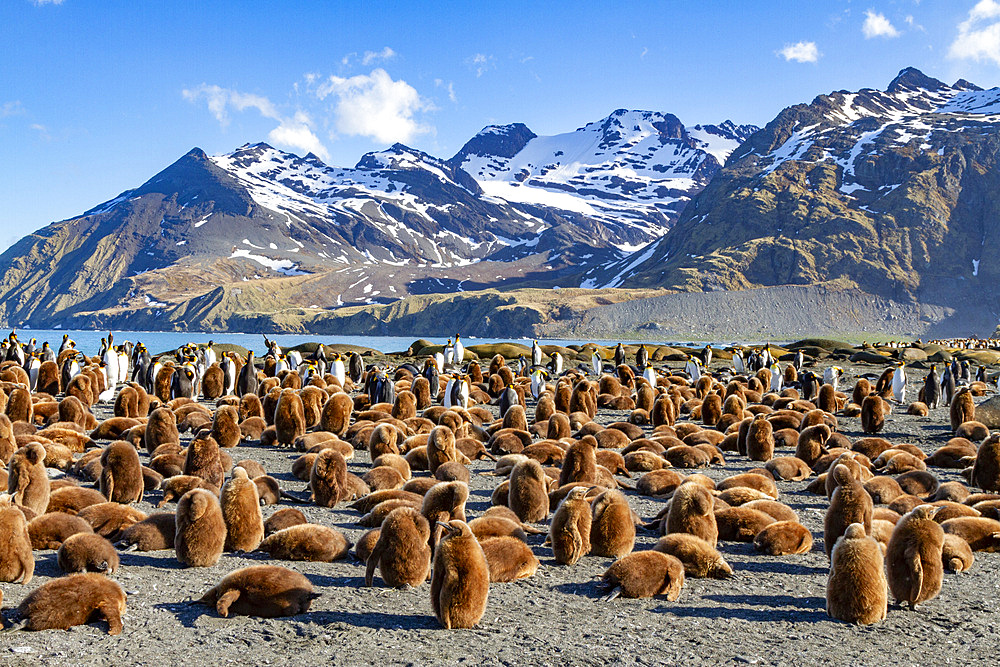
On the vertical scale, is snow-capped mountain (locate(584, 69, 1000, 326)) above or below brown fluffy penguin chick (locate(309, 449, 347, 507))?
above

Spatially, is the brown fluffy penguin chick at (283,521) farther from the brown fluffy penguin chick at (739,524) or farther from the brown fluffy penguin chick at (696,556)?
the brown fluffy penguin chick at (739,524)

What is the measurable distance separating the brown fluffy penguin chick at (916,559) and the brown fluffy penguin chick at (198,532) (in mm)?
4872

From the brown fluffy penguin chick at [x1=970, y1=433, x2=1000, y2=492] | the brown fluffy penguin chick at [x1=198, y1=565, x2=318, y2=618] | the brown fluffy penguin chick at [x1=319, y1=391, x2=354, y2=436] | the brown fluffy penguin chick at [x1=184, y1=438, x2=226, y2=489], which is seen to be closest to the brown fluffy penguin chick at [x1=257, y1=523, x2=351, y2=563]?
the brown fluffy penguin chick at [x1=198, y1=565, x2=318, y2=618]

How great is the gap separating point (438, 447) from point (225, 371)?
12538mm

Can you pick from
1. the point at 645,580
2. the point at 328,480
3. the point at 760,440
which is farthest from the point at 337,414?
the point at 645,580

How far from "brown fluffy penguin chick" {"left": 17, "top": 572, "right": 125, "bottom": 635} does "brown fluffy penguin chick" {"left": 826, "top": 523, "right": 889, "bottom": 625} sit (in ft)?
14.8

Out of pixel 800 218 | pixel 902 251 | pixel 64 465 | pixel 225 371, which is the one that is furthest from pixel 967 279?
pixel 64 465

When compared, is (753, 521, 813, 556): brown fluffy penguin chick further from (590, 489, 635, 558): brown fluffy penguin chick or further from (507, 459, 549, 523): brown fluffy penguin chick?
(507, 459, 549, 523): brown fluffy penguin chick

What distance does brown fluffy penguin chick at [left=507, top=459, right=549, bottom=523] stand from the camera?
7867mm

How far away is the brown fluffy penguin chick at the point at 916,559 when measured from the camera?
563 cm

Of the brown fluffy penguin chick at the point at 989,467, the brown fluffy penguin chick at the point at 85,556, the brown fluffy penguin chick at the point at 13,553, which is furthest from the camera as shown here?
the brown fluffy penguin chick at the point at 989,467

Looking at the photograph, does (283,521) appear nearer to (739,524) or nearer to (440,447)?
(440,447)

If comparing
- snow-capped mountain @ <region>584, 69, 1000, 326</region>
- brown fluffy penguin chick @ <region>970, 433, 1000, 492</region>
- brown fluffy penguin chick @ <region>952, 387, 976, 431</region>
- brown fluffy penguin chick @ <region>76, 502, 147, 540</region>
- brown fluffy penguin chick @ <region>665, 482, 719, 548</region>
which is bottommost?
brown fluffy penguin chick @ <region>76, 502, 147, 540</region>

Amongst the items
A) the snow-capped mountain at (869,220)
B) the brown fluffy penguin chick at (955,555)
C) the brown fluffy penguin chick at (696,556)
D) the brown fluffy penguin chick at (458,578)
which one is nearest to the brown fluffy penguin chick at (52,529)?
the brown fluffy penguin chick at (458,578)
